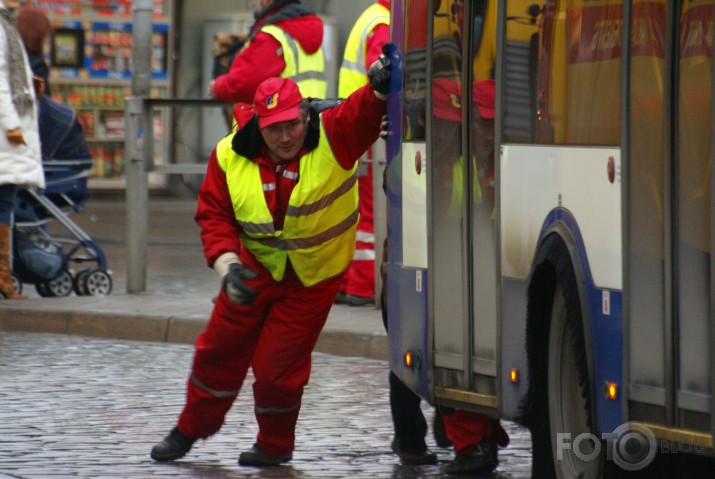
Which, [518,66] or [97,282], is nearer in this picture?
[518,66]

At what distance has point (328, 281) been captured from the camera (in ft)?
23.0

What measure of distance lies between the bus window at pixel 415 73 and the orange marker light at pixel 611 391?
1756 millimetres

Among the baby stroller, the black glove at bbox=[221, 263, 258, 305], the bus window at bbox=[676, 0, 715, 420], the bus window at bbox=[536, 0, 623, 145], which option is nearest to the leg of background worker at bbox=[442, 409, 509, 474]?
the black glove at bbox=[221, 263, 258, 305]

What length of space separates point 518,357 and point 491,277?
0.35 meters

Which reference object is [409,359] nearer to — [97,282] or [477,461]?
[477,461]

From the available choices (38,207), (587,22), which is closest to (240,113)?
(587,22)

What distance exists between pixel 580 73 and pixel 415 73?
4.57 ft

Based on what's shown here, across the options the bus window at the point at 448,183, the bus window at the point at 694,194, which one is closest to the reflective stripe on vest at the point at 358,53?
the bus window at the point at 448,183

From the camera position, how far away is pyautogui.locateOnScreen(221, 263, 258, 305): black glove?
22.3 ft

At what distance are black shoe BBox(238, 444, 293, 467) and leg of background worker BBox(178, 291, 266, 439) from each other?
18 centimetres

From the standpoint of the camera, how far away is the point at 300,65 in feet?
35.7

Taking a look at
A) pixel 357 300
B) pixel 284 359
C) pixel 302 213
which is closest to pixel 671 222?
pixel 302 213

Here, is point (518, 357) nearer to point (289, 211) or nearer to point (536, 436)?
point (536, 436)

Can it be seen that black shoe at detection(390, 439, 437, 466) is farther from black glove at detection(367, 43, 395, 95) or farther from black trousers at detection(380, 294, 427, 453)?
black glove at detection(367, 43, 395, 95)
